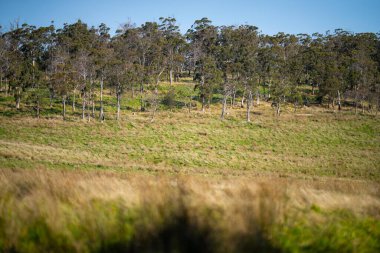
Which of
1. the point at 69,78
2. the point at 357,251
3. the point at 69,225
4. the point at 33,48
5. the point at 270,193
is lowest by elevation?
the point at 357,251

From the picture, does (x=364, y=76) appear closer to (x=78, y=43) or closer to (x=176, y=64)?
(x=176, y=64)

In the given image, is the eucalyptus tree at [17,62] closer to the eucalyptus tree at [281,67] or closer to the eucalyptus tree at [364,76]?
the eucalyptus tree at [281,67]

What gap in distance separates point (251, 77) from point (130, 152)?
37.1 meters

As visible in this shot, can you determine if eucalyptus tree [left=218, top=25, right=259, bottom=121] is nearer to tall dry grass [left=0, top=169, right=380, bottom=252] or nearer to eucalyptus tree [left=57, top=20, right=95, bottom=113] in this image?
eucalyptus tree [left=57, top=20, right=95, bottom=113]

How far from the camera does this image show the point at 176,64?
72812 millimetres

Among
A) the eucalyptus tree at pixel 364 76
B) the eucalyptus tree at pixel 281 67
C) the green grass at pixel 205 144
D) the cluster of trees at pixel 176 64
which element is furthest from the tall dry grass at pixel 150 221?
the eucalyptus tree at pixel 364 76

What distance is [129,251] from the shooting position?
2629mm

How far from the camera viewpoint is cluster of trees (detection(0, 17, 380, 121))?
47.0m

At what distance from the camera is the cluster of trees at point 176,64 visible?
46969 mm

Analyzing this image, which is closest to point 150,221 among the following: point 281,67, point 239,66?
point 239,66

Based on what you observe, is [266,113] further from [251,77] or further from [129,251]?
[129,251]

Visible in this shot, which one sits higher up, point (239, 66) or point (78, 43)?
point (78, 43)

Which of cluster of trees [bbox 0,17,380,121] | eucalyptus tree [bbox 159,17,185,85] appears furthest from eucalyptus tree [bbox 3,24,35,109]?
eucalyptus tree [bbox 159,17,185,85]

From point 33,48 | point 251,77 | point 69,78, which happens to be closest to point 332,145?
point 251,77
